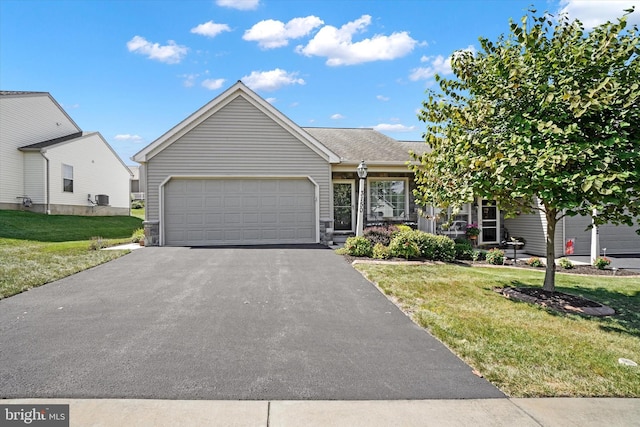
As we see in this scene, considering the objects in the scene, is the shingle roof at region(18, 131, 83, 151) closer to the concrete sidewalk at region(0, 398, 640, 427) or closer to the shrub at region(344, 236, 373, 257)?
the shrub at region(344, 236, 373, 257)

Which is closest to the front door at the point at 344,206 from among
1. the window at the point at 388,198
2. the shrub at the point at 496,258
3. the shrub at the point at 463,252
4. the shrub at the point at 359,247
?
the window at the point at 388,198

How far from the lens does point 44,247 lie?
12.0 metres

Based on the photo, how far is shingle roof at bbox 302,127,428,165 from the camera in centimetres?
1420

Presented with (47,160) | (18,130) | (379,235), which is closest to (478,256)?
(379,235)

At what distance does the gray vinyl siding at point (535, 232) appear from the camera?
12.9 meters

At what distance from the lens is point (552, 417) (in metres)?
2.95

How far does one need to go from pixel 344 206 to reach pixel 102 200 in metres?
18.8

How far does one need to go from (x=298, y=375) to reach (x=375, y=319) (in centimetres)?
211

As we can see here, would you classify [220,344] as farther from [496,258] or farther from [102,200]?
[102,200]

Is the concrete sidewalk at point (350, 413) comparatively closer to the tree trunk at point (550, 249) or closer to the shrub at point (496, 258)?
the tree trunk at point (550, 249)

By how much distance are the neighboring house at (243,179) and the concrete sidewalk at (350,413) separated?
10350 mm

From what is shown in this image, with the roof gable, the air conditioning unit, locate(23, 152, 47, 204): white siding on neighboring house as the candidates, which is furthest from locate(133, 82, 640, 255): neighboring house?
the air conditioning unit

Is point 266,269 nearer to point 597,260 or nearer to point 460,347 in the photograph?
point 460,347

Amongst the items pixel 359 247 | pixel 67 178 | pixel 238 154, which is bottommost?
pixel 359 247
